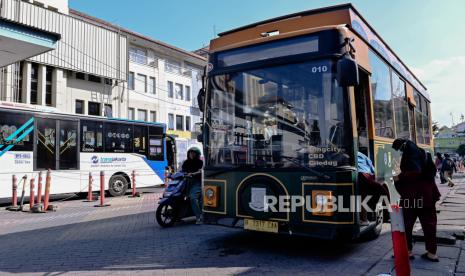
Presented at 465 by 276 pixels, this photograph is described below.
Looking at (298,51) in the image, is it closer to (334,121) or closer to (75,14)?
(334,121)

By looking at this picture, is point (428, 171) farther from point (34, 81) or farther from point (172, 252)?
point (34, 81)

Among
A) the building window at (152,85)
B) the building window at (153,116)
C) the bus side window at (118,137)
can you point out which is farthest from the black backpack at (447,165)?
the building window at (152,85)

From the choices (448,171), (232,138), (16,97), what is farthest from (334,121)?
(16,97)

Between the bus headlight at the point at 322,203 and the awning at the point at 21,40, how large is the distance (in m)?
10.9

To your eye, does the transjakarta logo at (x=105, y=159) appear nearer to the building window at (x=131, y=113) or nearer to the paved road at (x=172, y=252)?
the paved road at (x=172, y=252)

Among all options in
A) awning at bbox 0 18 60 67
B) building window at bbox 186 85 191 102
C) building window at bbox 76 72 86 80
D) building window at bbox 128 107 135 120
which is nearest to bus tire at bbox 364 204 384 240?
awning at bbox 0 18 60 67

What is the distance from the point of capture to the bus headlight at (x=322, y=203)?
4879 millimetres

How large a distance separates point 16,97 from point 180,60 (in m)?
17.1

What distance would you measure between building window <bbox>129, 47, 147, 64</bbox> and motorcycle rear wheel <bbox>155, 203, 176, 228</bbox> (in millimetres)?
26254

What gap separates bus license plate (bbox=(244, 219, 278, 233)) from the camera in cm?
530

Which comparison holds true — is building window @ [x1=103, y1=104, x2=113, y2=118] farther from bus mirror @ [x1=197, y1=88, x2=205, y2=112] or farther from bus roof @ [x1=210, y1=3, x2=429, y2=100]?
bus mirror @ [x1=197, y1=88, x2=205, y2=112]

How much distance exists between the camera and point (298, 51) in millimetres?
5336

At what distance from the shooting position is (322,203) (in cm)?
493

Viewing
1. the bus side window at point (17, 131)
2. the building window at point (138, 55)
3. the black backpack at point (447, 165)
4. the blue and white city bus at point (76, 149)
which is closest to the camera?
the bus side window at point (17, 131)
